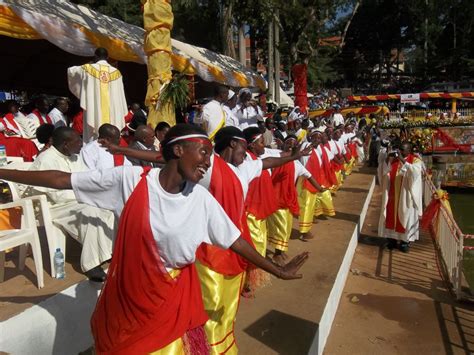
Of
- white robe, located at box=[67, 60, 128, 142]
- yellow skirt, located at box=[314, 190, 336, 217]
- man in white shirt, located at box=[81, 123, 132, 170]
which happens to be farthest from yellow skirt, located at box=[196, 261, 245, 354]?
yellow skirt, located at box=[314, 190, 336, 217]

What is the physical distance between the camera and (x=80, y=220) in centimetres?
421

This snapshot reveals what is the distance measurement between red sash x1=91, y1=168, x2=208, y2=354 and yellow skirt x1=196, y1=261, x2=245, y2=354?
0.92 meters

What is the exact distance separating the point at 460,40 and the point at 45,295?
48571 millimetres

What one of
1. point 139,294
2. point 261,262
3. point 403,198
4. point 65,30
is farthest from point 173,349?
point 403,198

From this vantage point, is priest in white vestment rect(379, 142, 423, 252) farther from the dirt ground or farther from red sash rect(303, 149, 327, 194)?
red sash rect(303, 149, 327, 194)

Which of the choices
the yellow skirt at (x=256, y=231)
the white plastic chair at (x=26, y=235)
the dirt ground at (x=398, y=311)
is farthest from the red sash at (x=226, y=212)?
the dirt ground at (x=398, y=311)

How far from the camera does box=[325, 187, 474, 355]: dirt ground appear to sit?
4.75 m

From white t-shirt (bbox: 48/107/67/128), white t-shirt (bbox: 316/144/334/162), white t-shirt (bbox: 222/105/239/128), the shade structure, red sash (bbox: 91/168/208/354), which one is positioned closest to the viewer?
red sash (bbox: 91/168/208/354)

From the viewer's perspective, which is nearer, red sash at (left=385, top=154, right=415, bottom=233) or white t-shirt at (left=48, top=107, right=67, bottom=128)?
white t-shirt at (left=48, top=107, right=67, bottom=128)

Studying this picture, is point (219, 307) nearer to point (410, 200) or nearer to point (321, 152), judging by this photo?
point (410, 200)

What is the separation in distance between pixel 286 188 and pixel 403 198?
8.84 feet

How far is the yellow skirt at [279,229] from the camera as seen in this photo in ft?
18.8

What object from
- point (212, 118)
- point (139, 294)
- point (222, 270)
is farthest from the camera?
point (212, 118)

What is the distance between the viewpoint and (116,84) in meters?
5.93
